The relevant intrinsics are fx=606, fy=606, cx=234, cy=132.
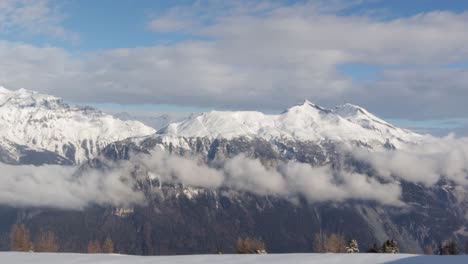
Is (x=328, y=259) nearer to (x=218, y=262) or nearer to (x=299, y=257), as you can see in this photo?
(x=299, y=257)

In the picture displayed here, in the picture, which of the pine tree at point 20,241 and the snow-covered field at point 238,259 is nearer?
the snow-covered field at point 238,259

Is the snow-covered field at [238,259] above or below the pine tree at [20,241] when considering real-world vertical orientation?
above

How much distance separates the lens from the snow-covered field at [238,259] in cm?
4962

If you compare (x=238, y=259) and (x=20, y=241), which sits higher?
(x=238, y=259)

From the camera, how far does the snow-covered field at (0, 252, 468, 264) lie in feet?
163

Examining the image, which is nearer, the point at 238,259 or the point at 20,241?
the point at 238,259

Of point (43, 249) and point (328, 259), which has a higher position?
point (328, 259)

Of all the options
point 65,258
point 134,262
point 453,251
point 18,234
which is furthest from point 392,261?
point 18,234

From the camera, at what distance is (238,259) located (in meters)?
53.1

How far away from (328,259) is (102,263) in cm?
1958

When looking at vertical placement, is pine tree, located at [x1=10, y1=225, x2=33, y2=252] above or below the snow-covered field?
below

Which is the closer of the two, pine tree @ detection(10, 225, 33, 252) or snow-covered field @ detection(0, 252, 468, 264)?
snow-covered field @ detection(0, 252, 468, 264)

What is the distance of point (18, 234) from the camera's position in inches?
7308

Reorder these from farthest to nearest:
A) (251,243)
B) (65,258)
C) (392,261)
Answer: (251,243), (65,258), (392,261)
